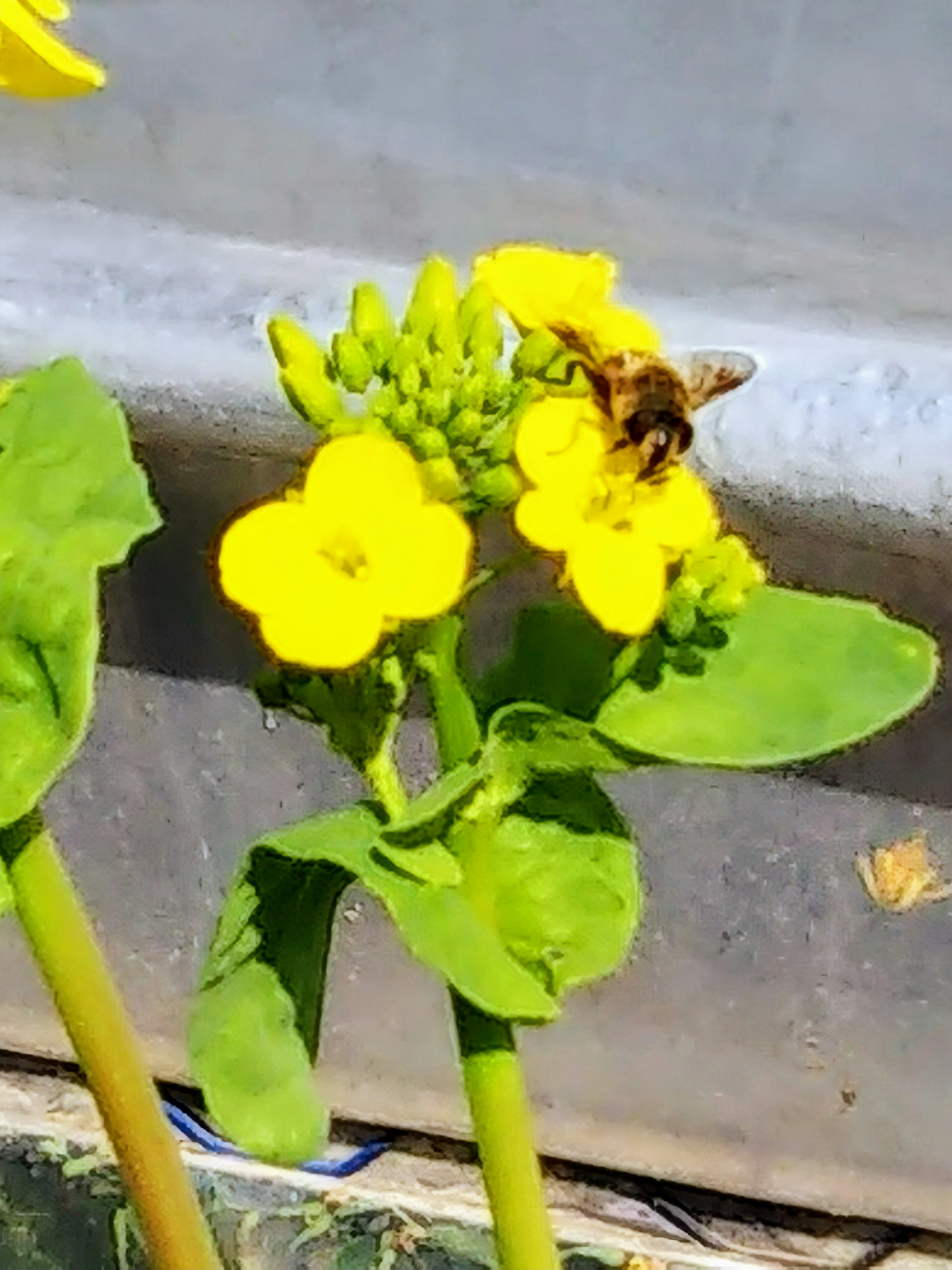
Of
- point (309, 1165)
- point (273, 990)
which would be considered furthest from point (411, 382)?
point (309, 1165)

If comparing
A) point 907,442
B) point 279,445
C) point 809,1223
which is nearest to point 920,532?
point 907,442

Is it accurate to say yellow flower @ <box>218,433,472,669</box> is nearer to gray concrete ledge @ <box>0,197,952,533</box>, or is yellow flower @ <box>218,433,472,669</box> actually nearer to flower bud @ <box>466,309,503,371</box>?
flower bud @ <box>466,309,503,371</box>

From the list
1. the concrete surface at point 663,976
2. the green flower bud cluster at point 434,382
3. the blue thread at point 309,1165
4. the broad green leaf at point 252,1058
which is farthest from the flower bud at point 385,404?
the blue thread at point 309,1165

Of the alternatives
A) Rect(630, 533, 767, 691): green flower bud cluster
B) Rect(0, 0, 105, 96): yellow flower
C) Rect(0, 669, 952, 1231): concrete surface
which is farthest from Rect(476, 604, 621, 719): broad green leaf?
Rect(0, 669, 952, 1231): concrete surface

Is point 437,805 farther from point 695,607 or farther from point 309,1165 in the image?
point 309,1165

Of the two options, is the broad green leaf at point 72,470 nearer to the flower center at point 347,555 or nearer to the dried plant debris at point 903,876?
the flower center at point 347,555

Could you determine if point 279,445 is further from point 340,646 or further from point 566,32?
point 566,32
